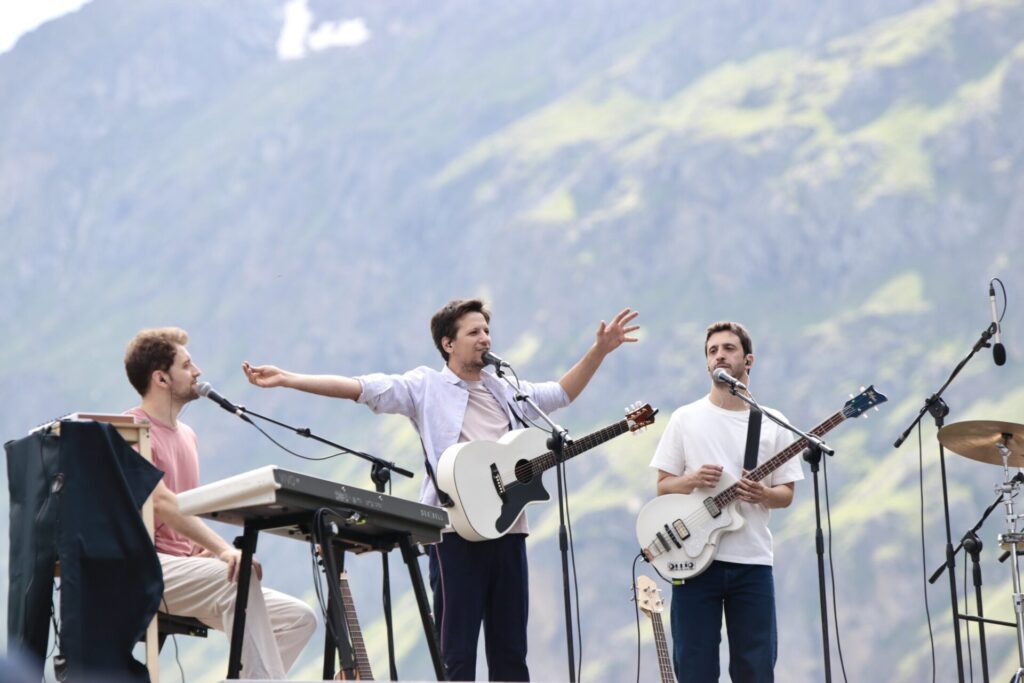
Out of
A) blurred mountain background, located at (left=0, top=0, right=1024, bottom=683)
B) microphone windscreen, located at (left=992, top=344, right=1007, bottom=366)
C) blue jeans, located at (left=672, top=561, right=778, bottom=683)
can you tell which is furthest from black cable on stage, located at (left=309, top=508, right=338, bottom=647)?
blurred mountain background, located at (left=0, top=0, right=1024, bottom=683)

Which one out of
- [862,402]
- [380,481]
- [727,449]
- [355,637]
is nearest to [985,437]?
[862,402]

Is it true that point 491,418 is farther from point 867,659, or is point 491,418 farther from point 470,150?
point 470,150

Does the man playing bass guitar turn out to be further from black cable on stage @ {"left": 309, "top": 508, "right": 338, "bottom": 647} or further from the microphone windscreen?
black cable on stage @ {"left": 309, "top": 508, "right": 338, "bottom": 647}

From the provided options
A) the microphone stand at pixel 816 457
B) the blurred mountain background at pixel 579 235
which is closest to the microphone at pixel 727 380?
the microphone stand at pixel 816 457

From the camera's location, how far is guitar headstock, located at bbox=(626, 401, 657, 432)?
5676mm

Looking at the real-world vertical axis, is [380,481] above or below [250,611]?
above

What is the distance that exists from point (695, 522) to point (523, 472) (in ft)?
2.35

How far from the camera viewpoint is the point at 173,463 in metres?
5.05

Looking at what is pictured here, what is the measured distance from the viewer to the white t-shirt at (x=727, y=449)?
18.7 feet

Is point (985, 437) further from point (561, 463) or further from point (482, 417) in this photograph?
point (482, 417)

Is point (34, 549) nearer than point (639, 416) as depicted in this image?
Yes

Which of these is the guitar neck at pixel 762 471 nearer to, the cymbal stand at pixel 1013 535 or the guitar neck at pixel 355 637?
the cymbal stand at pixel 1013 535

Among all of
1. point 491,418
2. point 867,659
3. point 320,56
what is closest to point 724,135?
point 867,659

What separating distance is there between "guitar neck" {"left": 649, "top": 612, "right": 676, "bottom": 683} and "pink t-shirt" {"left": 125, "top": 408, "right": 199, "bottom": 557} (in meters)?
1.88
